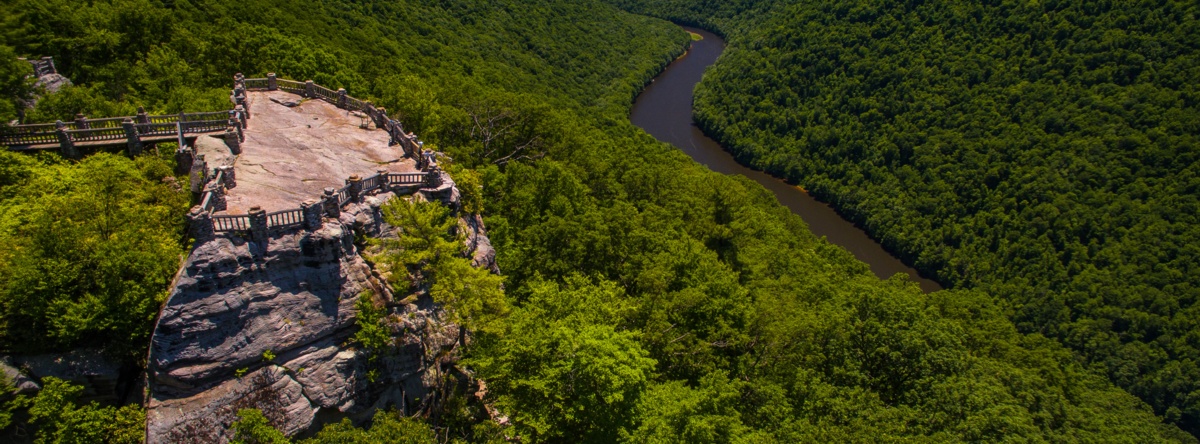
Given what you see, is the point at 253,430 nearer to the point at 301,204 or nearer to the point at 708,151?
the point at 301,204

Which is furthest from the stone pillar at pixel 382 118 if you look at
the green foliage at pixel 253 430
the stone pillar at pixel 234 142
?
the green foliage at pixel 253 430

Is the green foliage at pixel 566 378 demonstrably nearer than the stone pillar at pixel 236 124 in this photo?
Yes

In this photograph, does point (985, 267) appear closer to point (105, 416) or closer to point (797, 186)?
point (797, 186)

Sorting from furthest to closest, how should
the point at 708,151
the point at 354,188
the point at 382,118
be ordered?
the point at 708,151 → the point at 382,118 → the point at 354,188

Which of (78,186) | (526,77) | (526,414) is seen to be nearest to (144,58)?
(78,186)

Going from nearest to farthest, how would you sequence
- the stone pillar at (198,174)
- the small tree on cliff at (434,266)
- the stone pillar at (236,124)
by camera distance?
the small tree on cliff at (434,266), the stone pillar at (198,174), the stone pillar at (236,124)

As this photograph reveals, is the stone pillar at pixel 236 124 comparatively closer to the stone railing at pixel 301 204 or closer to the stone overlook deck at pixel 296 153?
the stone overlook deck at pixel 296 153

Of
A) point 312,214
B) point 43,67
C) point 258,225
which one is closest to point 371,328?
point 312,214

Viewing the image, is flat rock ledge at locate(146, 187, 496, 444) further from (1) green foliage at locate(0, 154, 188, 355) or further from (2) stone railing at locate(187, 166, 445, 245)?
(1) green foliage at locate(0, 154, 188, 355)
